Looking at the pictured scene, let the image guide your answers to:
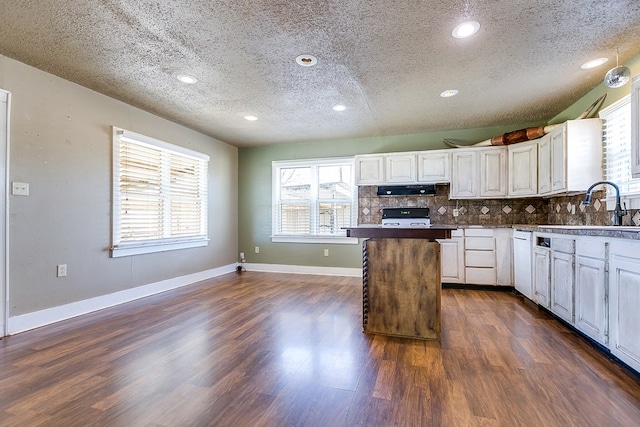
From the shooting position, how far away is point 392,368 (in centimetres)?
211

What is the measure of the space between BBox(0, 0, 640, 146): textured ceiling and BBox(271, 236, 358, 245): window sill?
7.65ft

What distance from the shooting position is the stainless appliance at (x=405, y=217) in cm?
507

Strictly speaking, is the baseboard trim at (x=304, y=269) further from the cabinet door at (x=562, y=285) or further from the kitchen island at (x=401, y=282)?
the cabinet door at (x=562, y=285)

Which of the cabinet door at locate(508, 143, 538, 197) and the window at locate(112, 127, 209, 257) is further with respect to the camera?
the cabinet door at locate(508, 143, 538, 197)

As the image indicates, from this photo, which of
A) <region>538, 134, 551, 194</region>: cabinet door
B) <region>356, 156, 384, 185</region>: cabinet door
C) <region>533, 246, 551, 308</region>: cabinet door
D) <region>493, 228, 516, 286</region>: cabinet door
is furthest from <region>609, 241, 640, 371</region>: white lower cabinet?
<region>356, 156, 384, 185</region>: cabinet door

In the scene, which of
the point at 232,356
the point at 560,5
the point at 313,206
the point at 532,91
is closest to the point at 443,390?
the point at 232,356

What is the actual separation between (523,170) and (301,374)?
416 centimetres

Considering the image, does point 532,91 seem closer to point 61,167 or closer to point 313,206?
point 313,206

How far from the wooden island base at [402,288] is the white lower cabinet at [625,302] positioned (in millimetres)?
1142

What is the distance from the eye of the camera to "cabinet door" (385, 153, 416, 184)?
5.01 metres

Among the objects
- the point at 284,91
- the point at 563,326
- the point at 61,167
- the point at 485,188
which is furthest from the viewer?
the point at 485,188

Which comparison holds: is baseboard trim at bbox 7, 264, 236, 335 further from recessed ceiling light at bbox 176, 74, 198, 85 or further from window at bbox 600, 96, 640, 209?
window at bbox 600, 96, 640, 209

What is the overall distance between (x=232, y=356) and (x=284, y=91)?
2.75 m

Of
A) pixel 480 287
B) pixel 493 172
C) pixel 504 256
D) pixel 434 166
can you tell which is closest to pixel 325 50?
pixel 434 166
